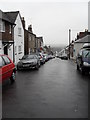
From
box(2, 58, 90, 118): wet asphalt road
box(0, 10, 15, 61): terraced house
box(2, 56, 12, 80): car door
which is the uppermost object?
box(0, 10, 15, 61): terraced house

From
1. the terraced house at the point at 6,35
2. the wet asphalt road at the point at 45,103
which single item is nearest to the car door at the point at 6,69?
the wet asphalt road at the point at 45,103

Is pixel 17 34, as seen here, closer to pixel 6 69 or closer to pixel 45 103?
pixel 6 69

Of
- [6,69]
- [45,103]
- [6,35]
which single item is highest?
[6,35]

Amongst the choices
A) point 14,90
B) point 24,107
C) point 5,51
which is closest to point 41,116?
point 24,107

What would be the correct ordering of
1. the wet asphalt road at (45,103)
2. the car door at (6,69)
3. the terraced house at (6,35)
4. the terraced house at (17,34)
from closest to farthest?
the wet asphalt road at (45,103) < the car door at (6,69) < the terraced house at (6,35) < the terraced house at (17,34)

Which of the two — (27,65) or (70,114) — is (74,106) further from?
(27,65)

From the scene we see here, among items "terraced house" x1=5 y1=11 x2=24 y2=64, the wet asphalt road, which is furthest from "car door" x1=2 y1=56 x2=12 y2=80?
"terraced house" x1=5 y1=11 x2=24 y2=64

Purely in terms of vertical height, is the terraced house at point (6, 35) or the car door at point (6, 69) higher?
the terraced house at point (6, 35)

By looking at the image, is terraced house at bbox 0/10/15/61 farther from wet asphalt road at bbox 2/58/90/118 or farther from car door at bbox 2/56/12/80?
wet asphalt road at bbox 2/58/90/118

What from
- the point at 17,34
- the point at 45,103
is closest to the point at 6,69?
the point at 45,103

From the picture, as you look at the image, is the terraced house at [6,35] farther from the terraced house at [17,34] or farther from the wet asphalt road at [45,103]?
the wet asphalt road at [45,103]

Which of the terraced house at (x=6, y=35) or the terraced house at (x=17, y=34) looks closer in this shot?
the terraced house at (x=6, y=35)

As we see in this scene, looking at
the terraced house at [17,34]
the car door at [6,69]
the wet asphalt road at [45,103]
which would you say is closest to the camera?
the wet asphalt road at [45,103]

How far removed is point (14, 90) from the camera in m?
7.46
